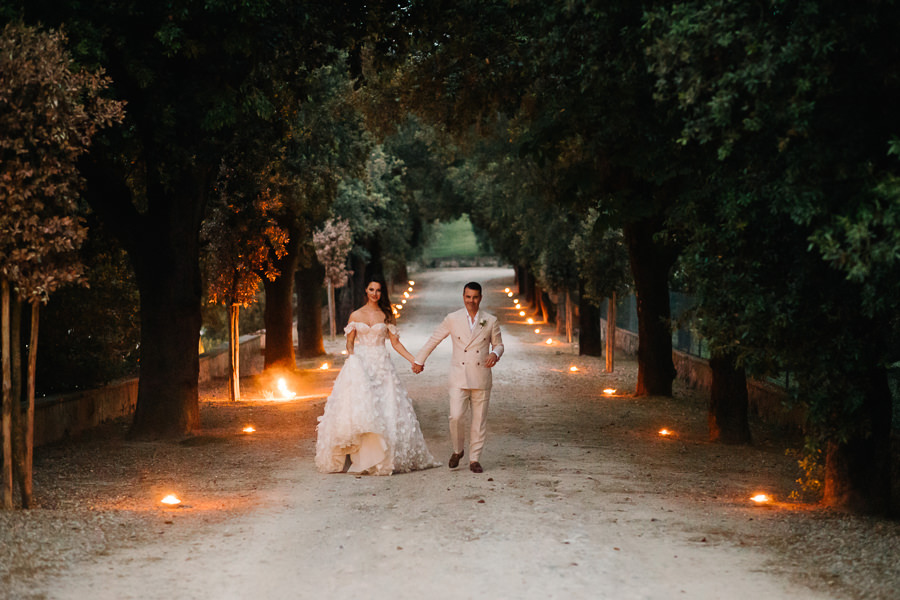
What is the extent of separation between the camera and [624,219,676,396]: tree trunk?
56.9 ft

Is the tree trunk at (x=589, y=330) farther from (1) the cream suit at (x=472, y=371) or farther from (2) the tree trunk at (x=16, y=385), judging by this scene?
(2) the tree trunk at (x=16, y=385)

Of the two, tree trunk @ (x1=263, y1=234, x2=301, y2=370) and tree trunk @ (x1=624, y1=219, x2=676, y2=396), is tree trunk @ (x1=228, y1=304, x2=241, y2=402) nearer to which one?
tree trunk @ (x1=263, y1=234, x2=301, y2=370)

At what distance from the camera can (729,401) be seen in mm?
13141

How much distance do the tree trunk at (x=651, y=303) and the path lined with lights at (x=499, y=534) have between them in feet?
15.0

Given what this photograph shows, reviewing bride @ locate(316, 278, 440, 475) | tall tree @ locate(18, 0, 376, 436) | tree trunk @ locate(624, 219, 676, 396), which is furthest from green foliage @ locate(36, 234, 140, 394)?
tree trunk @ locate(624, 219, 676, 396)

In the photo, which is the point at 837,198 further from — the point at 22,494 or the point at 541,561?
the point at 22,494

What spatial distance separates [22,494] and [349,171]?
14.6 metres

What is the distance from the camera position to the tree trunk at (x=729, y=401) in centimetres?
1305

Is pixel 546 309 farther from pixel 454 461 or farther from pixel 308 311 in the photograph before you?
pixel 454 461

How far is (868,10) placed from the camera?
20.2 ft

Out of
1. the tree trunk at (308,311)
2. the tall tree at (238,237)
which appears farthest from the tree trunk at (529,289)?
the tall tree at (238,237)

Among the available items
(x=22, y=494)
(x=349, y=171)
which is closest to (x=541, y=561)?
(x=22, y=494)

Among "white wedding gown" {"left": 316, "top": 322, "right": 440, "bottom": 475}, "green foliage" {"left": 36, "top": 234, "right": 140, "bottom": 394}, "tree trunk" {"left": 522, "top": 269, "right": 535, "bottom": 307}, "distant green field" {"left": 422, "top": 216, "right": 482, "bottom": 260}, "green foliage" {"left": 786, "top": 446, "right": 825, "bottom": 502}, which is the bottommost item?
"green foliage" {"left": 786, "top": 446, "right": 825, "bottom": 502}

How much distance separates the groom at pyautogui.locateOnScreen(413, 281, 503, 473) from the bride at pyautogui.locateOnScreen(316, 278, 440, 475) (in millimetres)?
494
